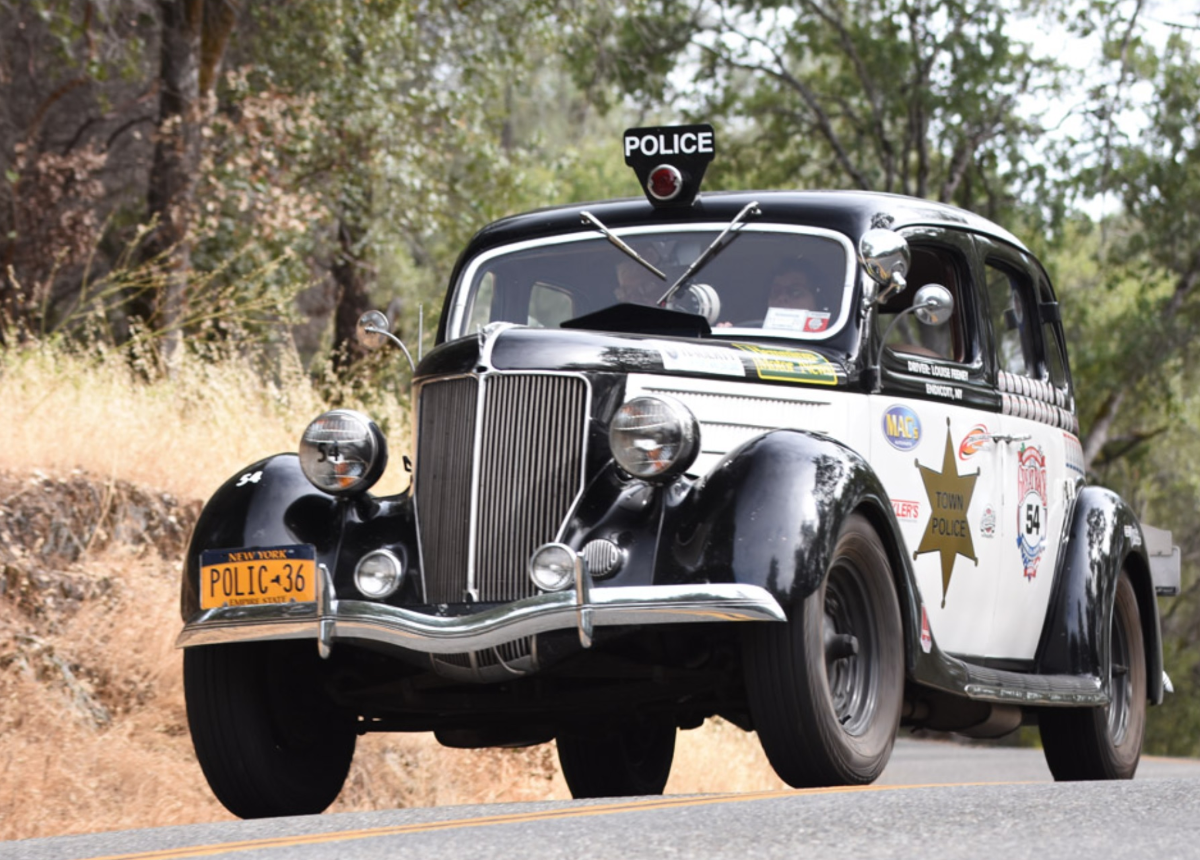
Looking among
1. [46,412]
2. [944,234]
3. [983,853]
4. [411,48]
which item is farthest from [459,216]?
[983,853]

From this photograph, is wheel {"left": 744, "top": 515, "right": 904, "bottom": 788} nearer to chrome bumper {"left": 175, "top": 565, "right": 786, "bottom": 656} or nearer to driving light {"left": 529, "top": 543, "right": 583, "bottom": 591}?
chrome bumper {"left": 175, "top": 565, "right": 786, "bottom": 656}

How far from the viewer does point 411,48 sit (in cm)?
1984

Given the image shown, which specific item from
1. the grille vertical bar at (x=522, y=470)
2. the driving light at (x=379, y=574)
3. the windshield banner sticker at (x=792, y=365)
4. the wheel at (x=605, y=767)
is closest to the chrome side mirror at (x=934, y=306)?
the windshield banner sticker at (x=792, y=365)

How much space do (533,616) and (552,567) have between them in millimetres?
257

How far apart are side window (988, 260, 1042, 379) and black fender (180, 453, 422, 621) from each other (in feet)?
10.1

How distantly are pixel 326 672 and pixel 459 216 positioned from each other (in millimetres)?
15472

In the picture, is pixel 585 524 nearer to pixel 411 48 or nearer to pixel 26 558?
pixel 26 558

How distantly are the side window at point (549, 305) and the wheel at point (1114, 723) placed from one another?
2.71m

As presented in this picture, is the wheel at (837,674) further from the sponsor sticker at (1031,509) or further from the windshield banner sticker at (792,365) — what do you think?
the sponsor sticker at (1031,509)

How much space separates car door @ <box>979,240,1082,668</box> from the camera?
26.3 feet

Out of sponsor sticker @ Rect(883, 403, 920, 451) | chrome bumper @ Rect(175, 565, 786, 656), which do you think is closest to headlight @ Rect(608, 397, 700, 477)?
chrome bumper @ Rect(175, 565, 786, 656)

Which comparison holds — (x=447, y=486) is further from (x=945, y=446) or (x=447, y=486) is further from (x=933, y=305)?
(x=945, y=446)

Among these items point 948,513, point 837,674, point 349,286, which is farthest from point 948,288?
point 349,286

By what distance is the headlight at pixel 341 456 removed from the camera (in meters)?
6.55
